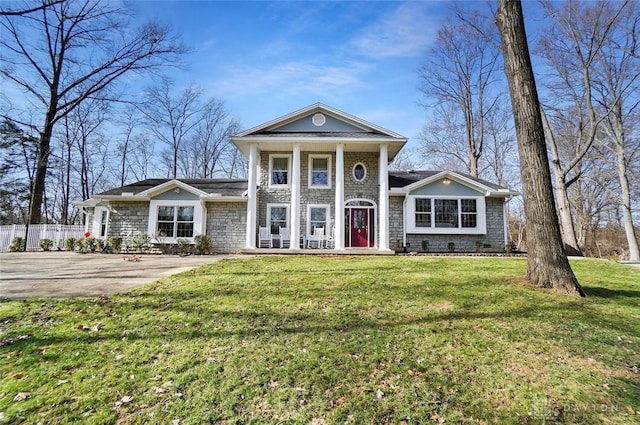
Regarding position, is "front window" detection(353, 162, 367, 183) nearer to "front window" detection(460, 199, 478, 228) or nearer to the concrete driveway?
"front window" detection(460, 199, 478, 228)

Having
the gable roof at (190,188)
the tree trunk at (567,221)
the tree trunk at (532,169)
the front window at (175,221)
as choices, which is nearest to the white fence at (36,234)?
the gable roof at (190,188)

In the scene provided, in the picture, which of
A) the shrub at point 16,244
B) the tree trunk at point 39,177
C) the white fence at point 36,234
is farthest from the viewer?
the white fence at point 36,234

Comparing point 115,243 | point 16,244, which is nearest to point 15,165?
point 16,244

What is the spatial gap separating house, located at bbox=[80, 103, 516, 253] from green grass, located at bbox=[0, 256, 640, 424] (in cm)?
890

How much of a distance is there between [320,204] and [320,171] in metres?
1.71

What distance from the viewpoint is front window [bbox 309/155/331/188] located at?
14.9 metres

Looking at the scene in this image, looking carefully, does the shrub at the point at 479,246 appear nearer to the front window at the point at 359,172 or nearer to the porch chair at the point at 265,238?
the front window at the point at 359,172

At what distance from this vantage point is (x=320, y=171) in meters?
15.1

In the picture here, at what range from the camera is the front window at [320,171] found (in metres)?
14.9

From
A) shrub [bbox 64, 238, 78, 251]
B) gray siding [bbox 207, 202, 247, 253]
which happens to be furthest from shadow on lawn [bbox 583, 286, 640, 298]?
shrub [bbox 64, 238, 78, 251]

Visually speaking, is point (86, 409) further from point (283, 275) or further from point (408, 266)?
point (408, 266)

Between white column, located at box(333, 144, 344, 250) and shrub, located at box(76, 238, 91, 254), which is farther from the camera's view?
shrub, located at box(76, 238, 91, 254)

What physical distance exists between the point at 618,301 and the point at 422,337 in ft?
13.7

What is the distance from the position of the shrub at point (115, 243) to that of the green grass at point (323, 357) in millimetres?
10379
